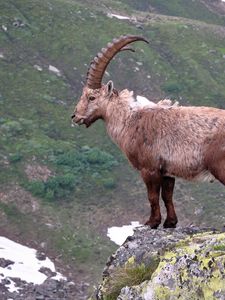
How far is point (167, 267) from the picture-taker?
384 inches

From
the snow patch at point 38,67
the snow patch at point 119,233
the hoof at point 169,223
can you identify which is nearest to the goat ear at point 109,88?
the hoof at point 169,223

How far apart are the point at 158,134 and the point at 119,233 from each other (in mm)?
25200

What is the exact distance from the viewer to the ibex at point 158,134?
12070 mm

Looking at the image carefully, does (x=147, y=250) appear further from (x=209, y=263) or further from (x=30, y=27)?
(x=30, y=27)

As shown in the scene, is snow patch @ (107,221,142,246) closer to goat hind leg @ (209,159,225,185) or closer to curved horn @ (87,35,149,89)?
curved horn @ (87,35,149,89)

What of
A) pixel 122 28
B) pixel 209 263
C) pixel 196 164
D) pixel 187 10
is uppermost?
pixel 209 263

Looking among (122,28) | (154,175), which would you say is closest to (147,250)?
(154,175)

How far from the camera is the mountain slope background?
38406 mm

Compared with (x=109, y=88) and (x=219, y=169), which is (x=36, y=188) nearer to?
(x=109, y=88)

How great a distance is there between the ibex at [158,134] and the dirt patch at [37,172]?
97.1 ft

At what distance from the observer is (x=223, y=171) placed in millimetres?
11758

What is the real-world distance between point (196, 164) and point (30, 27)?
176 feet

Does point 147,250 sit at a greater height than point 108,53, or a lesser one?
lesser

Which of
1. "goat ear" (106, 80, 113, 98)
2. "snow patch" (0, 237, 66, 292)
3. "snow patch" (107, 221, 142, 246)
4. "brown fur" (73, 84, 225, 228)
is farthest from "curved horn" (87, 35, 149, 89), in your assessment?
"snow patch" (107, 221, 142, 246)
